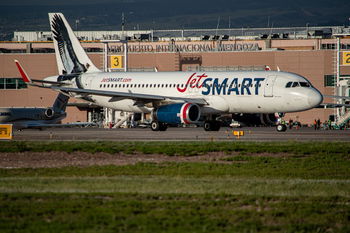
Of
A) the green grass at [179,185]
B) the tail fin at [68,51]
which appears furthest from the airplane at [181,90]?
the green grass at [179,185]

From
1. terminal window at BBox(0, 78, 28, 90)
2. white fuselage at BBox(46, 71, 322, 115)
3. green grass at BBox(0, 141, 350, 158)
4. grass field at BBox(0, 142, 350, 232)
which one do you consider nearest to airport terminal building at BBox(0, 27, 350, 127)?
terminal window at BBox(0, 78, 28, 90)

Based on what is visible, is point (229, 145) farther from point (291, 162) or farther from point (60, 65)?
point (60, 65)

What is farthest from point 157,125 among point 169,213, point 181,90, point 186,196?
point 169,213

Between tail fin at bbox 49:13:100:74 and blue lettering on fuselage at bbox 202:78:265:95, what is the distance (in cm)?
1360

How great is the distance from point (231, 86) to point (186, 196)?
31.5m

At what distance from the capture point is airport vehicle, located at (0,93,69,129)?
218 ft

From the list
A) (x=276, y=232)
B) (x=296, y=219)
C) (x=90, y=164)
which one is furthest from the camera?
(x=90, y=164)

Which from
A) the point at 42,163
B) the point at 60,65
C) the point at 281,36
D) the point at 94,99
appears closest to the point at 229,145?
the point at 42,163

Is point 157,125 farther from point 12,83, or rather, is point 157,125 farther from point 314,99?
point 12,83

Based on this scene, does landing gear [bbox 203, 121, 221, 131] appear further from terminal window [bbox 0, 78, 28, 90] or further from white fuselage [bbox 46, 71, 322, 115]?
terminal window [bbox 0, 78, 28, 90]

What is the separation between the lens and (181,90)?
184ft

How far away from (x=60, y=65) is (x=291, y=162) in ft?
118

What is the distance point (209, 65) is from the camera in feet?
334

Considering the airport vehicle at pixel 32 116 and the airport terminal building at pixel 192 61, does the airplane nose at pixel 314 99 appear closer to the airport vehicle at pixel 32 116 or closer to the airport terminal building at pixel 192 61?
the airport vehicle at pixel 32 116
